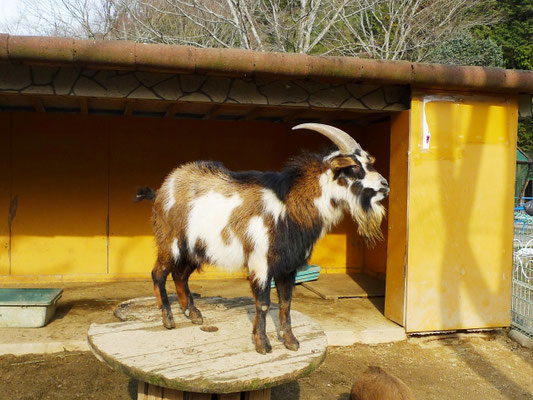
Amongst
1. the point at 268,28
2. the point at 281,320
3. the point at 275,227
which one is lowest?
the point at 281,320

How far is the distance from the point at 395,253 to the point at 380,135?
8.30 feet

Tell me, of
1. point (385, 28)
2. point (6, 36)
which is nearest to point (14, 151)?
point (6, 36)

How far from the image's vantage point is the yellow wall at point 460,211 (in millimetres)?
4863

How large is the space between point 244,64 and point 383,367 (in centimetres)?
297

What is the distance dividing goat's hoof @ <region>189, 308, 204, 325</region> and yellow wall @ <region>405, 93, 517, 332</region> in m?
2.47

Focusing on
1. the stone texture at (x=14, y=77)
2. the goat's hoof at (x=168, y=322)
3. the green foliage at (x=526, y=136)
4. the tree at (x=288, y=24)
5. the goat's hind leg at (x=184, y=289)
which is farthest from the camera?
the green foliage at (x=526, y=136)

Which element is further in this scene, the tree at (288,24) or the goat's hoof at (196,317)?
the tree at (288,24)

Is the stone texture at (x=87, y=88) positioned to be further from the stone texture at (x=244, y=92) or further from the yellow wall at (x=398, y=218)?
the yellow wall at (x=398, y=218)

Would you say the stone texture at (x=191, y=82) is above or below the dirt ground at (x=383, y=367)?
above

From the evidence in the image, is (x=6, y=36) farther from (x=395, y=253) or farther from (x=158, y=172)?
(x=395, y=253)

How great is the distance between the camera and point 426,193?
4.87 metres

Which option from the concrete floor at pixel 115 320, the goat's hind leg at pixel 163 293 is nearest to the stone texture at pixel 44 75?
the goat's hind leg at pixel 163 293

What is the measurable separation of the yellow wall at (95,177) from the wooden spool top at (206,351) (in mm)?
3577

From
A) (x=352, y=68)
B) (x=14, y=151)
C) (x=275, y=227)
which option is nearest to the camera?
(x=275, y=227)
